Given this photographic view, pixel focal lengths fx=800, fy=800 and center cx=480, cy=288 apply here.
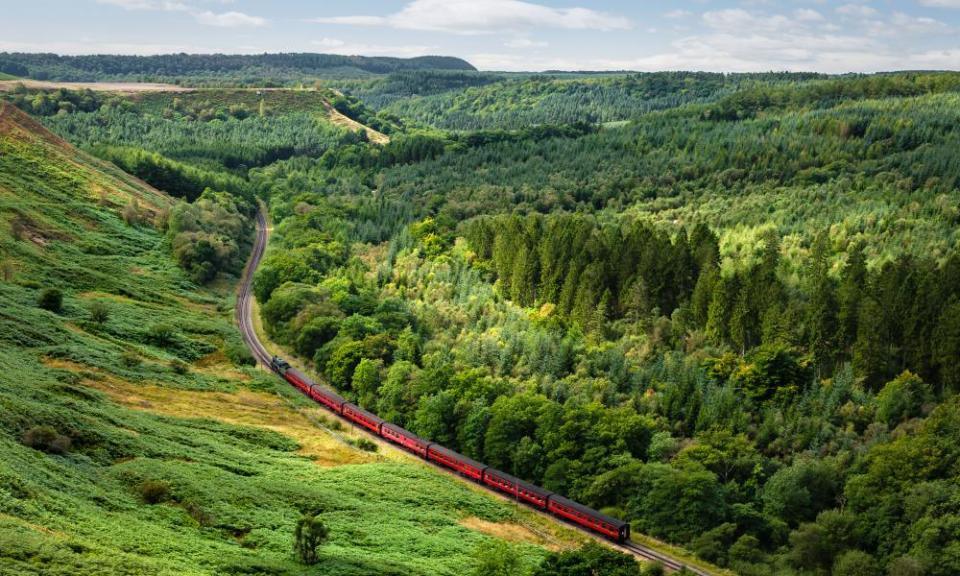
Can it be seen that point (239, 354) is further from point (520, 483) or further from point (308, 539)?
point (308, 539)

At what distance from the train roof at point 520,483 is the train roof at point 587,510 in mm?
1112

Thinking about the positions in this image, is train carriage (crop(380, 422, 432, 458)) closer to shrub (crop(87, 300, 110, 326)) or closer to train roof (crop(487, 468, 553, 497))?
train roof (crop(487, 468, 553, 497))

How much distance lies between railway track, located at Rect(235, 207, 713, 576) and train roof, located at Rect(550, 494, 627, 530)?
1.65 meters

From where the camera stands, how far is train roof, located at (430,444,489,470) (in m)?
71.3

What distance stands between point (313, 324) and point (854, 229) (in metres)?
70.3

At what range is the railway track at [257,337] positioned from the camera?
59.9 metres

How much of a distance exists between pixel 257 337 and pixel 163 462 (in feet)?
178

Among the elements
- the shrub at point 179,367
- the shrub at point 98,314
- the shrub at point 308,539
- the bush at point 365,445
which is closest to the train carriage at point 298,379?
the shrub at point 179,367

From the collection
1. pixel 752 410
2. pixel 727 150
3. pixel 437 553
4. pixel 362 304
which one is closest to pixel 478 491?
pixel 437 553

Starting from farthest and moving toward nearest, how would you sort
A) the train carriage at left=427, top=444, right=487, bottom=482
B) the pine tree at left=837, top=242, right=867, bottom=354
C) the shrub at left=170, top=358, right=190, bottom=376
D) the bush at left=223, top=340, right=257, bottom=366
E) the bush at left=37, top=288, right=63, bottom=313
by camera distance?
the bush at left=223, top=340, right=257, bottom=366 → the bush at left=37, top=288, right=63, bottom=313 → the shrub at left=170, top=358, right=190, bottom=376 → the pine tree at left=837, top=242, right=867, bottom=354 → the train carriage at left=427, top=444, right=487, bottom=482

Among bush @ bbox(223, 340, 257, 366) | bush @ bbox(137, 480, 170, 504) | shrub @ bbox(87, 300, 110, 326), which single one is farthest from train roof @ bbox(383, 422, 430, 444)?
shrub @ bbox(87, 300, 110, 326)

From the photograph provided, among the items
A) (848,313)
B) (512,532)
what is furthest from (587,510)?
(848,313)

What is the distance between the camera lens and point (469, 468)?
235ft

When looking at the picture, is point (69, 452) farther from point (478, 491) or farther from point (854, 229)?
point (854, 229)
